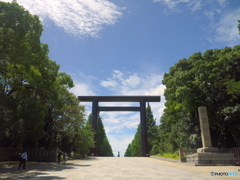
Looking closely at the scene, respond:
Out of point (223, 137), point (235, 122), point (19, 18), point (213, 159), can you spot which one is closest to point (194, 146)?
point (223, 137)

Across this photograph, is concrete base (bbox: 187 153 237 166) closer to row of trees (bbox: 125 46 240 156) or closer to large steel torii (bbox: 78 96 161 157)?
row of trees (bbox: 125 46 240 156)

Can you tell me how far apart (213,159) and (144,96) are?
2036 centimetres

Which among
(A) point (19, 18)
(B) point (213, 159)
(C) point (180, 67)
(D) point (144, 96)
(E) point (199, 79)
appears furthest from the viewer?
(D) point (144, 96)

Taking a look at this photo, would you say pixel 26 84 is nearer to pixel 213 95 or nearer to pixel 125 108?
pixel 213 95

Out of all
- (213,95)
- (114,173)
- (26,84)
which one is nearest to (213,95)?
(213,95)

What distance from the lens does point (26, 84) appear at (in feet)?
40.5

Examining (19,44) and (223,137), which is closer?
(19,44)

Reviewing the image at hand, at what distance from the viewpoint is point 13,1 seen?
9102mm

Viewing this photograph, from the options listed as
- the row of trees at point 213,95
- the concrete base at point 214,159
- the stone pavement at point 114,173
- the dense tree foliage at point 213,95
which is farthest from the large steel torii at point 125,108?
the stone pavement at point 114,173

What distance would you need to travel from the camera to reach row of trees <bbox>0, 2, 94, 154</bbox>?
8.93 m

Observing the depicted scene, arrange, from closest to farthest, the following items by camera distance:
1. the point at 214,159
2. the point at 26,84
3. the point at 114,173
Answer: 1. the point at 114,173
2. the point at 214,159
3. the point at 26,84

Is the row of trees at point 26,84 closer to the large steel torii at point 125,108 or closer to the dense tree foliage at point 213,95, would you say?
the dense tree foliage at point 213,95

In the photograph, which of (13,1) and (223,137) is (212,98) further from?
(13,1)

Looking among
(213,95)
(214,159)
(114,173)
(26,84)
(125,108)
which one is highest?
(125,108)
